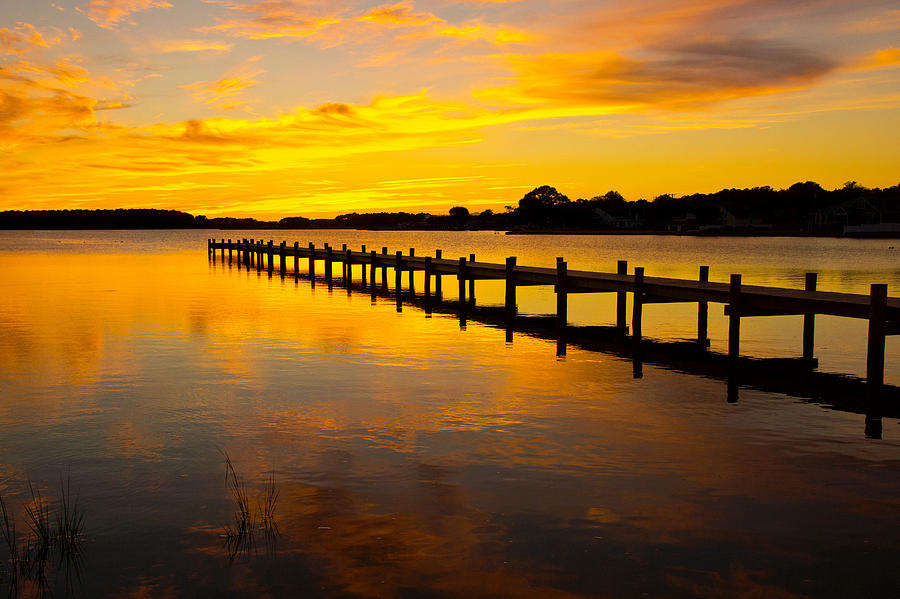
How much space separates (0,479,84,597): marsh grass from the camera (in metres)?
7.06

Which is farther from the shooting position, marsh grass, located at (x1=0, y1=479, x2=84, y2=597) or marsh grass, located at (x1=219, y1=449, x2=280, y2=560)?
marsh grass, located at (x1=219, y1=449, x2=280, y2=560)

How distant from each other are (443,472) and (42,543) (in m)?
4.54

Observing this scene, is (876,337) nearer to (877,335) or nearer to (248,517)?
(877,335)

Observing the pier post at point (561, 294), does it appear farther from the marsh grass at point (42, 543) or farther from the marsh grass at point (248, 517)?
the marsh grass at point (42, 543)

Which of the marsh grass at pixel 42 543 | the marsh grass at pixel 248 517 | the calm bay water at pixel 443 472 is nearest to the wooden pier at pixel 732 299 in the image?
the calm bay water at pixel 443 472

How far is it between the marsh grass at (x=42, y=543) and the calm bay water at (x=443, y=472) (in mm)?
94

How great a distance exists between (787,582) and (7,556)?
7268 millimetres

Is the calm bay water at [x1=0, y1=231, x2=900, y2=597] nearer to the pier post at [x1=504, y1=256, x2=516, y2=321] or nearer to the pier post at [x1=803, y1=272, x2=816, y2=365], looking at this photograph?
the pier post at [x1=803, y1=272, x2=816, y2=365]

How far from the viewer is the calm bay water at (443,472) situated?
7176 mm

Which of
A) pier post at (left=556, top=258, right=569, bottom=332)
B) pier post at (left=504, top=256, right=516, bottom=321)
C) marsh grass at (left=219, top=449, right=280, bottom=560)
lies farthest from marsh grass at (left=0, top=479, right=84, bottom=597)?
pier post at (left=504, top=256, right=516, bottom=321)

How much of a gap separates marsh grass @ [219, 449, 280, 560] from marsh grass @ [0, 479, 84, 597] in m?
1.41

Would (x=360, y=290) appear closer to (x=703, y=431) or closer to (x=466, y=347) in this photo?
(x=466, y=347)

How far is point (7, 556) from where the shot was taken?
24.4 ft

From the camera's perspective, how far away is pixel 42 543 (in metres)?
7.69
